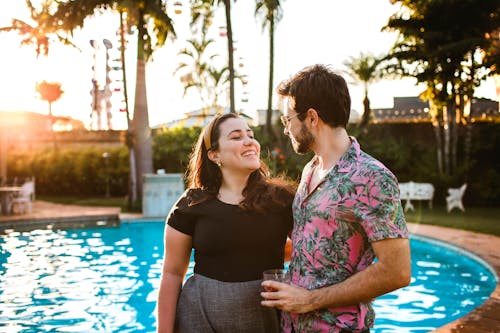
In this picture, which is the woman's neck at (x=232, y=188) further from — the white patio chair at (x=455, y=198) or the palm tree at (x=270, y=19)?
the palm tree at (x=270, y=19)

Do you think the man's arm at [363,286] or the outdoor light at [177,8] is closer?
the man's arm at [363,286]

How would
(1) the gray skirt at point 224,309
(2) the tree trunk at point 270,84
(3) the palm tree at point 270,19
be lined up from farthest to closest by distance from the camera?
1. (2) the tree trunk at point 270,84
2. (3) the palm tree at point 270,19
3. (1) the gray skirt at point 224,309

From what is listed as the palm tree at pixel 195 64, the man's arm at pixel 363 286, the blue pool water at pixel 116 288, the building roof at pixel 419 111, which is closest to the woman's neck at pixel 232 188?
the man's arm at pixel 363 286

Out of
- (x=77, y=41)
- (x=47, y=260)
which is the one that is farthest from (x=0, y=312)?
(x=77, y=41)

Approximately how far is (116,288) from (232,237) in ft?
18.8

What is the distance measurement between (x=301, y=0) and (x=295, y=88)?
16838 mm

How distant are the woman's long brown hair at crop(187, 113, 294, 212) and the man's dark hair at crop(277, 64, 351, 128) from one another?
1.74 feet

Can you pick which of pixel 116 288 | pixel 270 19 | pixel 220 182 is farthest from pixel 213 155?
pixel 270 19

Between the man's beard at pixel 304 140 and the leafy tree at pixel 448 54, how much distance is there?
1468 cm

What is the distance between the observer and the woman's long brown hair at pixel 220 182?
7.21ft

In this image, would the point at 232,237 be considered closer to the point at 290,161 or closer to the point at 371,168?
the point at 371,168

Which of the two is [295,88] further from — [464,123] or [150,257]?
[464,123]

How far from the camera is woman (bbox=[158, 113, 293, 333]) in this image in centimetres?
210

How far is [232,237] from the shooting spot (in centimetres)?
213
